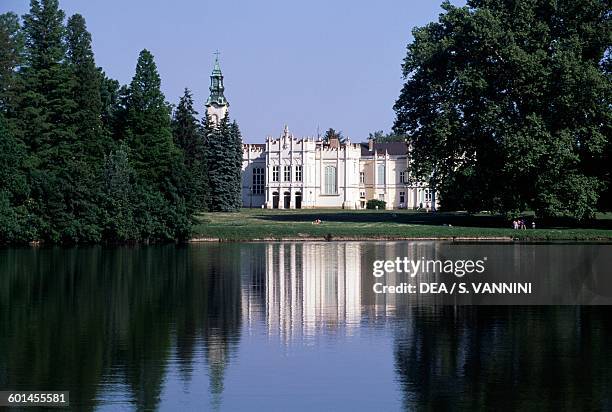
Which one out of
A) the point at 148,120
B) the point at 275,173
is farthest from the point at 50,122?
the point at 275,173

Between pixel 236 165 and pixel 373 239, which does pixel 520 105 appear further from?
pixel 236 165

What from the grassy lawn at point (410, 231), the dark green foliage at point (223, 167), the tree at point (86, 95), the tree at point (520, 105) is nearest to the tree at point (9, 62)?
the tree at point (86, 95)

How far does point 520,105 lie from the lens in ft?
165

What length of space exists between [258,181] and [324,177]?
7.18m

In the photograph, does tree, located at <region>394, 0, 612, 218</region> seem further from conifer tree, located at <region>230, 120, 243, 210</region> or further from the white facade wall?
the white facade wall

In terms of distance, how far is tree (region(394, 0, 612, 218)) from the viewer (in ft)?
156

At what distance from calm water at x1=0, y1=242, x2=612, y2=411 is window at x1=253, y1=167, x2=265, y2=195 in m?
76.8

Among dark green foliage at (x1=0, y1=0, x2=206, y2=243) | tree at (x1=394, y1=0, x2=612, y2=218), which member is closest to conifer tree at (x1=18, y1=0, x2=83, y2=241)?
dark green foliage at (x1=0, y1=0, x2=206, y2=243)

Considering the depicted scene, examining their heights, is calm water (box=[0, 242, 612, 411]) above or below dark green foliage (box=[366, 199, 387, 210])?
below

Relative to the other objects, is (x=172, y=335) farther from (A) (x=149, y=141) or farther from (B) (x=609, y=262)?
(A) (x=149, y=141)

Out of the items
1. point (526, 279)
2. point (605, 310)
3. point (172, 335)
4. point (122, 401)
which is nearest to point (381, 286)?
point (526, 279)

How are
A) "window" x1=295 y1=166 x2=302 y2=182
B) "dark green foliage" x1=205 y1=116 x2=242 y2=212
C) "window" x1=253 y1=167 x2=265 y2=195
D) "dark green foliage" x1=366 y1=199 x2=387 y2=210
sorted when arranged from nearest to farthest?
"dark green foliage" x1=205 y1=116 x2=242 y2=212 < "dark green foliage" x1=366 y1=199 x2=387 y2=210 < "window" x1=295 y1=166 x2=302 y2=182 < "window" x1=253 y1=167 x2=265 y2=195

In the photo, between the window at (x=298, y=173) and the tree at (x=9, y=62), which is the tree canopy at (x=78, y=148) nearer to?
the tree at (x=9, y=62)

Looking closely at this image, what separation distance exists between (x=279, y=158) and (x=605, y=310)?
83375 millimetres
